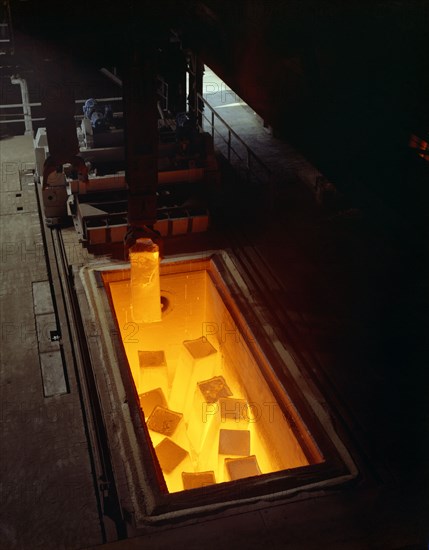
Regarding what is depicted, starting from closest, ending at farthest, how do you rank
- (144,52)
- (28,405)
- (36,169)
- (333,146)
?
(333,146), (144,52), (28,405), (36,169)

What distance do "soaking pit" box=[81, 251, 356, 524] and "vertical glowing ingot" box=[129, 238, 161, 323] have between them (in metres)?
0.07

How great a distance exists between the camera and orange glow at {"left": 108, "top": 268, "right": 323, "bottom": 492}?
23.7 feet

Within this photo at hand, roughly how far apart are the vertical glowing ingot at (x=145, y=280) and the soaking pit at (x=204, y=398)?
66mm

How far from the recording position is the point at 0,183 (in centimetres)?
987

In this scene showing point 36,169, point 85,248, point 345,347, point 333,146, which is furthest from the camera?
point 36,169

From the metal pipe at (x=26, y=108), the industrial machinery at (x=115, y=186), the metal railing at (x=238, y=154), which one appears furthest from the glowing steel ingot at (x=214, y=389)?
the metal pipe at (x=26, y=108)

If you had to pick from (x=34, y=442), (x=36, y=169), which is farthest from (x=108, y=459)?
(x=36, y=169)

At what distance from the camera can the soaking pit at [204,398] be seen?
528 centimetres

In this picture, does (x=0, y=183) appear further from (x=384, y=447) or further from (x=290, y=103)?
(x=290, y=103)

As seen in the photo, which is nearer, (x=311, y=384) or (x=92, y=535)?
(x=92, y=535)

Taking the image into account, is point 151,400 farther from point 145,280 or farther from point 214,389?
point 145,280

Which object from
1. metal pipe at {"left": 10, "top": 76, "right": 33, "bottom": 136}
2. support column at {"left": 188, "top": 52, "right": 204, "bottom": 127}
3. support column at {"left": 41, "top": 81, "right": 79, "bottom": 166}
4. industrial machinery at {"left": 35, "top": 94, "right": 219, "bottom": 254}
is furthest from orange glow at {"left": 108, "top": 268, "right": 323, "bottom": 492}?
metal pipe at {"left": 10, "top": 76, "right": 33, "bottom": 136}

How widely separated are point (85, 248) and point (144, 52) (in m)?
4.17

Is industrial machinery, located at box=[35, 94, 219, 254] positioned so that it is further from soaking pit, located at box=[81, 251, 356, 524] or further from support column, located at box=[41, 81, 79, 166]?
support column, located at box=[41, 81, 79, 166]
